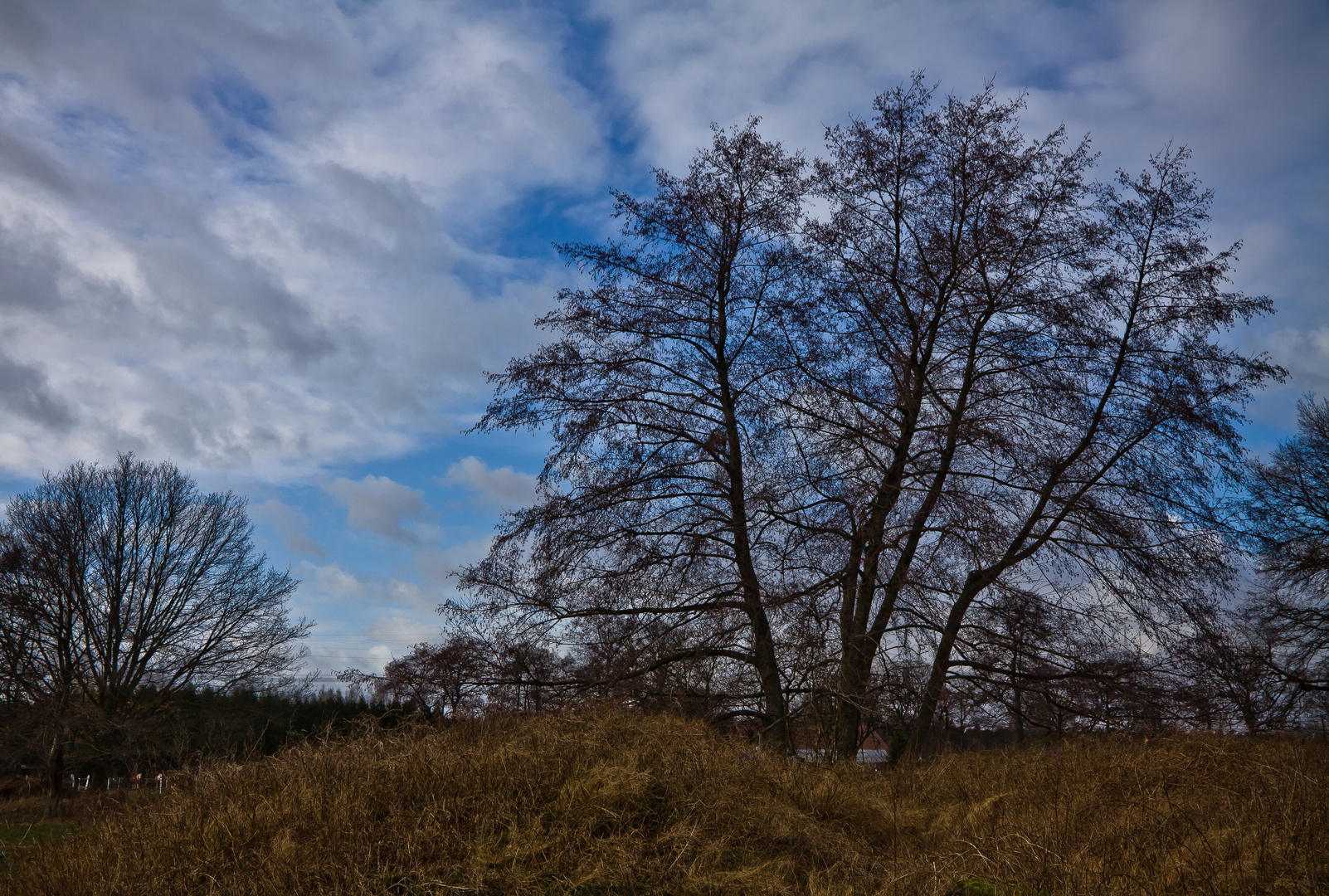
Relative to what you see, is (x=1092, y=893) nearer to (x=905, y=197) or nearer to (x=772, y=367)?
(x=772, y=367)

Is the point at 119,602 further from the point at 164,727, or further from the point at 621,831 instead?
the point at 621,831

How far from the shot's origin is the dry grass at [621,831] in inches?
217

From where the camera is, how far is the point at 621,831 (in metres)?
6.70

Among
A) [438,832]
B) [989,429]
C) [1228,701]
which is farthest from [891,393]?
[438,832]

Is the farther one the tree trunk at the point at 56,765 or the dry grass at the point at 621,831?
the tree trunk at the point at 56,765

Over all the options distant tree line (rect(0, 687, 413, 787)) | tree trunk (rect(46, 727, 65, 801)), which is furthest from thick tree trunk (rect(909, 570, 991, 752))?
tree trunk (rect(46, 727, 65, 801))

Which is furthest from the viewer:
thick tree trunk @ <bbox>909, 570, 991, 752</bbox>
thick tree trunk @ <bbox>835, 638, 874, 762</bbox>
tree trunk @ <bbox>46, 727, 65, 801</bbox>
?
tree trunk @ <bbox>46, 727, 65, 801</bbox>

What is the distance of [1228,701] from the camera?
14.8 metres

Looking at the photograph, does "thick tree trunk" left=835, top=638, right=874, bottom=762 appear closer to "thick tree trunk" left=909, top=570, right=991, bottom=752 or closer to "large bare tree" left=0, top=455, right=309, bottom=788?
"thick tree trunk" left=909, top=570, right=991, bottom=752

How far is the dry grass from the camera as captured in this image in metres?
5.52

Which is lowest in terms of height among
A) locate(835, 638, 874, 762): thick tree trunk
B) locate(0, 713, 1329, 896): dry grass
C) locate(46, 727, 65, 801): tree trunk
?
locate(46, 727, 65, 801): tree trunk

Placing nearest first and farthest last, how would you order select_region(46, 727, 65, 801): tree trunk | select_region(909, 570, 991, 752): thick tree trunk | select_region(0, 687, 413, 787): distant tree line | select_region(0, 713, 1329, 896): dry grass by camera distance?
select_region(0, 713, 1329, 896): dry grass
select_region(909, 570, 991, 752): thick tree trunk
select_region(46, 727, 65, 801): tree trunk
select_region(0, 687, 413, 787): distant tree line

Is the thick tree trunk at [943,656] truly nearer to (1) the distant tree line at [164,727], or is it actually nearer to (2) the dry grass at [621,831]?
(2) the dry grass at [621,831]

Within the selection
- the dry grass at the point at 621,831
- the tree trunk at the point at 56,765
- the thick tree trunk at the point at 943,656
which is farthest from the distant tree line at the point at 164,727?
the dry grass at the point at 621,831
